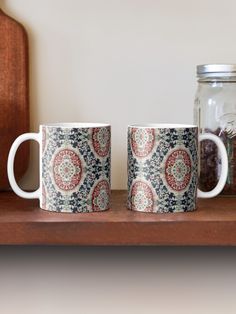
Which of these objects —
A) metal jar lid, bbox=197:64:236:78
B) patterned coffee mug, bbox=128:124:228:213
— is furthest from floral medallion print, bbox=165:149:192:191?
metal jar lid, bbox=197:64:236:78

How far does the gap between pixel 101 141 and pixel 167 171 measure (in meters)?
0.08

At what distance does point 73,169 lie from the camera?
0.72 metres

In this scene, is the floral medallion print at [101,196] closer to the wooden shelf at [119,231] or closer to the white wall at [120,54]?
the wooden shelf at [119,231]

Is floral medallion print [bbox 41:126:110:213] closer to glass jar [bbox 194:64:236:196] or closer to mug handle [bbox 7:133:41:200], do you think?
mug handle [bbox 7:133:41:200]

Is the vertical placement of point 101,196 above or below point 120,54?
below

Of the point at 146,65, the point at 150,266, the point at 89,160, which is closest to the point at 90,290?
the point at 150,266

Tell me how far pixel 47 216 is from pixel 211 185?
0.71 ft

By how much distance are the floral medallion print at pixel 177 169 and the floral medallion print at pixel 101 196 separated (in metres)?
0.07

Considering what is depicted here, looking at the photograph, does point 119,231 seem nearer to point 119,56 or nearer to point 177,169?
point 177,169

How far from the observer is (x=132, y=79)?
34.5 inches

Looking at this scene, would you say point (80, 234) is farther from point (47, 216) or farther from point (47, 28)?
point (47, 28)

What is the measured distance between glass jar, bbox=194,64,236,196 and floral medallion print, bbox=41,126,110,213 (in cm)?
15

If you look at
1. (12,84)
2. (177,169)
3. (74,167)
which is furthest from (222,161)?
(12,84)

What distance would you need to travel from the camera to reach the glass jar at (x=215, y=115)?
0.81 m
